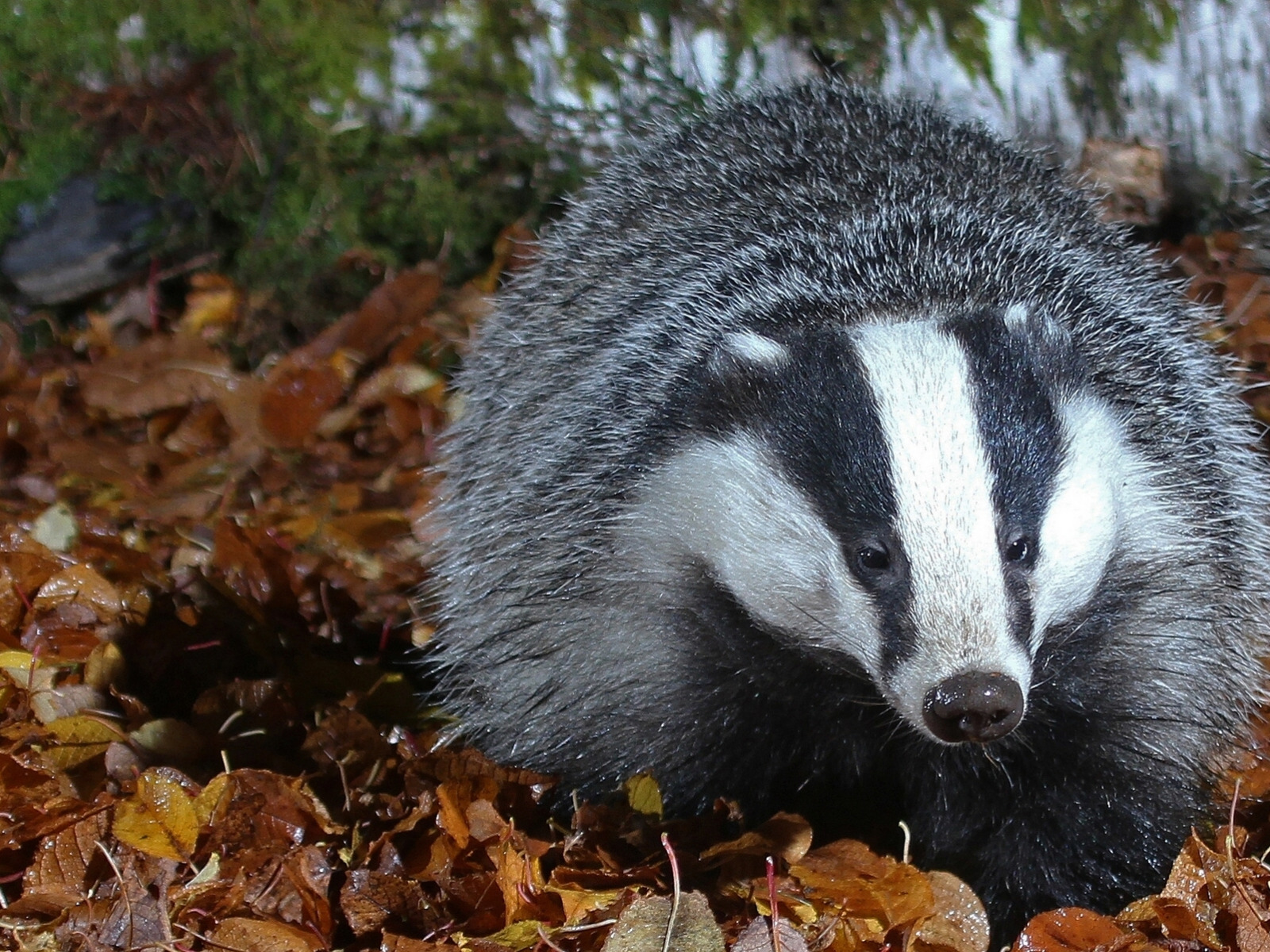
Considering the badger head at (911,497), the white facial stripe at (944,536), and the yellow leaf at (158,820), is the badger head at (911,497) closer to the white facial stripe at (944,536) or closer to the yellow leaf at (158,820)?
the white facial stripe at (944,536)

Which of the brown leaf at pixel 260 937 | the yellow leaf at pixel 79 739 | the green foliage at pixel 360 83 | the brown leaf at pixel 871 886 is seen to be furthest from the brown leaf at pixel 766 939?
the green foliage at pixel 360 83

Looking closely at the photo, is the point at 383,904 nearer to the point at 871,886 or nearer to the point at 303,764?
the point at 303,764

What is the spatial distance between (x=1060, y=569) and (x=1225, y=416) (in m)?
0.98

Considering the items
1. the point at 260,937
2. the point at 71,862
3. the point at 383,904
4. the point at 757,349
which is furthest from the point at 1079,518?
the point at 71,862

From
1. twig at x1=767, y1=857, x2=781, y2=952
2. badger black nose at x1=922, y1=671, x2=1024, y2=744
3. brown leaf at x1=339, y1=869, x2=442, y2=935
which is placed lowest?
twig at x1=767, y1=857, x2=781, y2=952

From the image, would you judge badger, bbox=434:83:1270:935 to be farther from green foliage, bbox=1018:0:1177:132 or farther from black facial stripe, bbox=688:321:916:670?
green foliage, bbox=1018:0:1177:132

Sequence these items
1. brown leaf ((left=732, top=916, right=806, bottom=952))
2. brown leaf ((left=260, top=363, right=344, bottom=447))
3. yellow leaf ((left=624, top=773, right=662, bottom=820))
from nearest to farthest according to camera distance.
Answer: brown leaf ((left=732, top=916, right=806, bottom=952))
yellow leaf ((left=624, top=773, right=662, bottom=820))
brown leaf ((left=260, top=363, right=344, bottom=447))

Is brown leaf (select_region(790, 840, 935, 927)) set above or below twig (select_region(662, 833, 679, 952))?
below

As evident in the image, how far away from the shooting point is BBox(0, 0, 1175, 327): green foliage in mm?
4918

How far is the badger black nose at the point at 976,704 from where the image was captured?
2268 millimetres

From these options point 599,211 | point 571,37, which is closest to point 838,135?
point 599,211

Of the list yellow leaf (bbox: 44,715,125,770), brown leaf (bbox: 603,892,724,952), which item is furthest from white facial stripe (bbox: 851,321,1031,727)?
yellow leaf (bbox: 44,715,125,770)

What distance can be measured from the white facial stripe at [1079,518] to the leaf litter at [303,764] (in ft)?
1.84

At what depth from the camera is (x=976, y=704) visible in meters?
2.27
